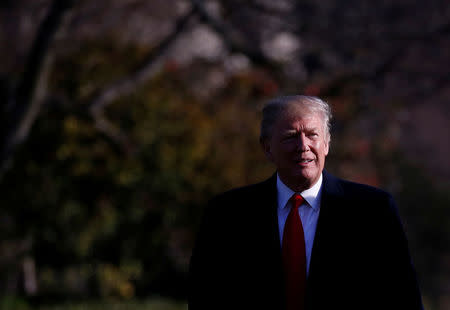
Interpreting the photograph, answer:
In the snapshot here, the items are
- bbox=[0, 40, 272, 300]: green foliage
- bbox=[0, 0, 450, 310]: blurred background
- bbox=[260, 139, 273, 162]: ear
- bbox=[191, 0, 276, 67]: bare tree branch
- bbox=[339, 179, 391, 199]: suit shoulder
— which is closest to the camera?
bbox=[339, 179, 391, 199]: suit shoulder

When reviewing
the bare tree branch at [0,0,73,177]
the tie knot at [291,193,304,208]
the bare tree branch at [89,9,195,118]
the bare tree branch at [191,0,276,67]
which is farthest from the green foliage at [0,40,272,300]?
the tie knot at [291,193,304,208]

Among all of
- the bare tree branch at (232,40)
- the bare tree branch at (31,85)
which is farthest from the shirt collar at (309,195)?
the bare tree branch at (31,85)

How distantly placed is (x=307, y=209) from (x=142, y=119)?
705 centimetres

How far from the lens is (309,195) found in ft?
9.66

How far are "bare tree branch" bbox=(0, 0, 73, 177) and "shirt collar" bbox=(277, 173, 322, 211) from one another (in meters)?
5.07

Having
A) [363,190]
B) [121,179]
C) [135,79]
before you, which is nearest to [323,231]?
[363,190]

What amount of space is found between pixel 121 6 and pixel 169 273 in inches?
188

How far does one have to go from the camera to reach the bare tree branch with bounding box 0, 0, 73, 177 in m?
7.46

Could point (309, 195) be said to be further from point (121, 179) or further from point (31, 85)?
point (121, 179)

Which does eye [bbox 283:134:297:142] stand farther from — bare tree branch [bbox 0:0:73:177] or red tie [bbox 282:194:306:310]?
bare tree branch [bbox 0:0:73:177]

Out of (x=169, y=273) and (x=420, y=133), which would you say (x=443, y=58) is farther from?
(x=420, y=133)

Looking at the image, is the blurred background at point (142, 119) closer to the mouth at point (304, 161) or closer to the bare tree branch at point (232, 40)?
the bare tree branch at point (232, 40)

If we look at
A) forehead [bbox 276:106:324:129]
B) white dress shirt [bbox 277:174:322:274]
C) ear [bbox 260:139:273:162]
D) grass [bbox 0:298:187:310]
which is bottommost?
grass [bbox 0:298:187:310]

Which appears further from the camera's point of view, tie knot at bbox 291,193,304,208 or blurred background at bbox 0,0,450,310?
blurred background at bbox 0,0,450,310
